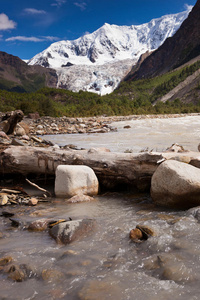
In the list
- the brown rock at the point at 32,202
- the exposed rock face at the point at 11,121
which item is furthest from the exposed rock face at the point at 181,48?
the brown rock at the point at 32,202

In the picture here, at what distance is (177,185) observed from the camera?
165 inches

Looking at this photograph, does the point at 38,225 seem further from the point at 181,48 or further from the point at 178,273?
the point at 181,48

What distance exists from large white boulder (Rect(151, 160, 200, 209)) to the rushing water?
10.6 inches

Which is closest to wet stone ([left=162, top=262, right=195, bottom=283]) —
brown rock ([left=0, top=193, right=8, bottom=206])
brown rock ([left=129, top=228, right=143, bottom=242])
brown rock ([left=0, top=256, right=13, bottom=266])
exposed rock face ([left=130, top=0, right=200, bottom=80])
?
brown rock ([left=129, top=228, right=143, bottom=242])

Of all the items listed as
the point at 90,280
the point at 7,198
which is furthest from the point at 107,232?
the point at 7,198

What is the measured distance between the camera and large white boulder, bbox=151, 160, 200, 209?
4.15m

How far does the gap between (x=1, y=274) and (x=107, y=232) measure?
4.70 ft

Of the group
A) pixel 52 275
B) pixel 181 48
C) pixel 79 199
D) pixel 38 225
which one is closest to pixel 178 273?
pixel 52 275

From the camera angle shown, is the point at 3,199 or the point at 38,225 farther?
the point at 3,199

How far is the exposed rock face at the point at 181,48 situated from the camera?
134500 mm

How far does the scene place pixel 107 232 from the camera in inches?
136

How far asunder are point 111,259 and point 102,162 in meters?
2.70

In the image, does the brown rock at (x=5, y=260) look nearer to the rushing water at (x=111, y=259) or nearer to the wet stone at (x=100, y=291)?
the rushing water at (x=111, y=259)

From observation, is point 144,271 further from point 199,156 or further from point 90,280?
point 199,156
